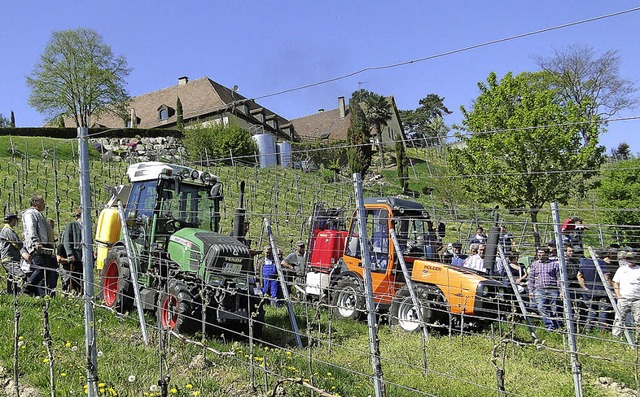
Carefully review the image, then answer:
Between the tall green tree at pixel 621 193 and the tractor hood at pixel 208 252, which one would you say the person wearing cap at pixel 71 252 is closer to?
the tractor hood at pixel 208 252

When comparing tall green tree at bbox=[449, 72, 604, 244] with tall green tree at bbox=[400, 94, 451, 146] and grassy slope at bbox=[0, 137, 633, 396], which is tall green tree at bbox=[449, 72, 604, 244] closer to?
grassy slope at bbox=[0, 137, 633, 396]

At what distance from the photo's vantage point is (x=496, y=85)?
78.5 ft

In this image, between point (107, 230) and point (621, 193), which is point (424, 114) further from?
point (107, 230)

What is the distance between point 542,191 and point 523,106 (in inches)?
142

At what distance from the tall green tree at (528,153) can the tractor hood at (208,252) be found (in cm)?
1467

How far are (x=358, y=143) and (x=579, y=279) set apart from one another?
91.8 ft

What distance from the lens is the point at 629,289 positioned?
7.31m

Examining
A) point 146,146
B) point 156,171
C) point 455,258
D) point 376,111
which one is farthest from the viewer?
point 376,111

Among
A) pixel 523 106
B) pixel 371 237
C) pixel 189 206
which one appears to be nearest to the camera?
pixel 189 206

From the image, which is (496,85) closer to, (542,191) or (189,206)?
(542,191)

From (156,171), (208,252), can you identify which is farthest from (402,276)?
(156,171)

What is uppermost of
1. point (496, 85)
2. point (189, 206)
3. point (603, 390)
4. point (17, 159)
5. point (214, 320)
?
point (496, 85)

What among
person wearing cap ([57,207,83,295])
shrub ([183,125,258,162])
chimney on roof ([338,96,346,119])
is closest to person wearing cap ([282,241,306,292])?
person wearing cap ([57,207,83,295])

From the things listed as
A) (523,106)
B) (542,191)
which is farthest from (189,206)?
(523,106)
